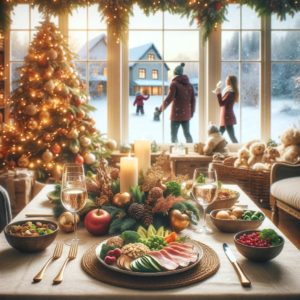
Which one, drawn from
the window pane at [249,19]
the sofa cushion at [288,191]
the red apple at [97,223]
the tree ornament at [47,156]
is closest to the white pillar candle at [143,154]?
the red apple at [97,223]

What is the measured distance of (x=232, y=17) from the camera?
174 inches

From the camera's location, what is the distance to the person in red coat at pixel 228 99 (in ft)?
14.5

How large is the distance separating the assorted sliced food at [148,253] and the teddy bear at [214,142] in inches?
115

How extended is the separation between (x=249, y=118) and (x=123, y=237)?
3472 millimetres

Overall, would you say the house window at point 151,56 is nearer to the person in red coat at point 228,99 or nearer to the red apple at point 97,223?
the person in red coat at point 228,99

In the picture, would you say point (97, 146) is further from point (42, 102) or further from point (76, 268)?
point (76, 268)

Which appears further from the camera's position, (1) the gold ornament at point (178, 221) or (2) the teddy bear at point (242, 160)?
(2) the teddy bear at point (242, 160)

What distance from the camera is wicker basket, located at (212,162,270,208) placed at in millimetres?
3646

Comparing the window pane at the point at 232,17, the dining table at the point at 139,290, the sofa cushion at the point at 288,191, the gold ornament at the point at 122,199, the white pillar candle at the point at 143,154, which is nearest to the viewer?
the dining table at the point at 139,290

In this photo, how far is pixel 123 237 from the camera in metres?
1.26

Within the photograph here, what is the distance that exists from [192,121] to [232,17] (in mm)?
1038

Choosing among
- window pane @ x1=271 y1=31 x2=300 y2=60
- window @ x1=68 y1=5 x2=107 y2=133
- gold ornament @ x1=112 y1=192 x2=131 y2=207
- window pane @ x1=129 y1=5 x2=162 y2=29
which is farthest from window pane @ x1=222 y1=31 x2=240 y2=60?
gold ornament @ x1=112 y1=192 x2=131 y2=207

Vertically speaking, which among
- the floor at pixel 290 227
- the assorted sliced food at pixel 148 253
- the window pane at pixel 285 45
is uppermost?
the window pane at pixel 285 45

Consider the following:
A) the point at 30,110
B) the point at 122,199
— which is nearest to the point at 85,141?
the point at 30,110
